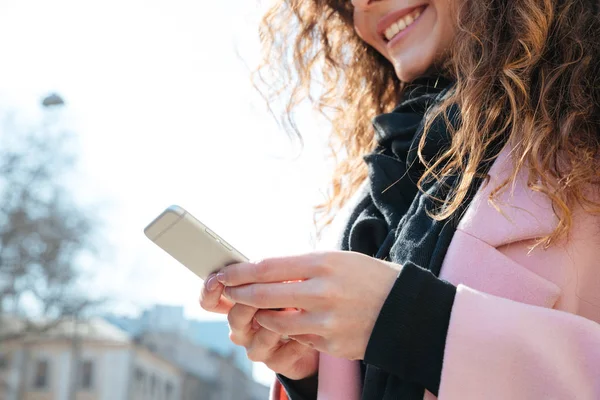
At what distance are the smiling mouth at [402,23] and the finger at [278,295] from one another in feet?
2.22

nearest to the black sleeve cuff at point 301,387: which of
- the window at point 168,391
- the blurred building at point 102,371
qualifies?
the blurred building at point 102,371

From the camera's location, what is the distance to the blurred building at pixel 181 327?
16.2 metres

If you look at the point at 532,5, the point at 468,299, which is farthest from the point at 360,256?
the point at 532,5

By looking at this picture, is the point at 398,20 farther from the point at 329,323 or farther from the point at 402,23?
the point at 329,323

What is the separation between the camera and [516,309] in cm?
92

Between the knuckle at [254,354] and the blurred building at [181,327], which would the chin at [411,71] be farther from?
the blurred building at [181,327]

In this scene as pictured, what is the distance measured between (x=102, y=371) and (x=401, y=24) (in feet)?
68.8

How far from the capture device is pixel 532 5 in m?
1.24

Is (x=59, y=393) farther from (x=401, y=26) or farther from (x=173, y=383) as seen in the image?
(x=401, y=26)

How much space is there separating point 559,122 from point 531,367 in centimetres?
39

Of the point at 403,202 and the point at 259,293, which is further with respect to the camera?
the point at 403,202

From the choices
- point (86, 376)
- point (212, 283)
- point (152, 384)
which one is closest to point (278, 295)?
point (212, 283)

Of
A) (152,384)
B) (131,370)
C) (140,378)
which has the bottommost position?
(152,384)

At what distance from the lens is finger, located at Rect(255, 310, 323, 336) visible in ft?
2.94
